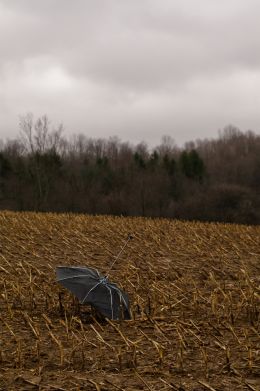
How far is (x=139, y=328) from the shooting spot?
6.48 metres

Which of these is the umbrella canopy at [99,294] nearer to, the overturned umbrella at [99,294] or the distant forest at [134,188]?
the overturned umbrella at [99,294]

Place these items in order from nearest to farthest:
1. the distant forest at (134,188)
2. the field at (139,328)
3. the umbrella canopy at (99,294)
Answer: the field at (139,328)
the umbrella canopy at (99,294)
the distant forest at (134,188)

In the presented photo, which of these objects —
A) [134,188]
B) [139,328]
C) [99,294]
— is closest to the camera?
[139,328]

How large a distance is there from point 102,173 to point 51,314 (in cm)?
→ 4976

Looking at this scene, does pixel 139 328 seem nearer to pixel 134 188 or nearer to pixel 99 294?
pixel 99 294

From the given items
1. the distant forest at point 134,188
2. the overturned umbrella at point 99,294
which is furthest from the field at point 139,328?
the distant forest at point 134,188

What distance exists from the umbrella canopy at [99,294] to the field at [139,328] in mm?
157

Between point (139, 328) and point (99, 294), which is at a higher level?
point (99, 294)

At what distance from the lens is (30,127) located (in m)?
54.2

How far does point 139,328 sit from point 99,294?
634 millimetres

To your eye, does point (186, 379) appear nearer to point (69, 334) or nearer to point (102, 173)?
point (69, 334)

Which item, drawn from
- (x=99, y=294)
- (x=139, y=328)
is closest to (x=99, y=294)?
(x=99, y=294)

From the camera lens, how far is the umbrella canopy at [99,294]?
665cm

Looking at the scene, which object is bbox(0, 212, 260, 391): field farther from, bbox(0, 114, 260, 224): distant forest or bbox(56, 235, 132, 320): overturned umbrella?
bbox(0, 114, 260, 224): distant forest
